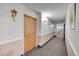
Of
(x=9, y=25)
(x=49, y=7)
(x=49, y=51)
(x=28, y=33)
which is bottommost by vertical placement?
(x=49, y=51)

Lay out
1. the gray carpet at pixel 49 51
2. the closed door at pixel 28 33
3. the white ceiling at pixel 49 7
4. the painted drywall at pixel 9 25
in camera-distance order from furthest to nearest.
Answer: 1. the closed door at pixel 28 33
2. the gray carpet at pixel 49 51
3. the white ceiling at pixel 49 7
4. the painted drywall at pixel 9 25

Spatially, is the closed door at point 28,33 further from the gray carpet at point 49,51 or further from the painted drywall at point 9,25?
the painted drywall at point 9,25

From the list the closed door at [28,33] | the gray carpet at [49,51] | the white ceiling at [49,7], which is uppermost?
the white ceiling at [49,7]

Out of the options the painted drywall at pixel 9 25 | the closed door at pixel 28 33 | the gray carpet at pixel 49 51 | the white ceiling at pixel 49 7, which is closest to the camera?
the painted drywall at pixel 9 25

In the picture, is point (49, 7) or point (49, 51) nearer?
point (49, 7)

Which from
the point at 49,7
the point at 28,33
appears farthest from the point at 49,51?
the point at 49,7

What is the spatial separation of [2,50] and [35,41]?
2.83m

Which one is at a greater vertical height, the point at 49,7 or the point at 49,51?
the point at 49,7

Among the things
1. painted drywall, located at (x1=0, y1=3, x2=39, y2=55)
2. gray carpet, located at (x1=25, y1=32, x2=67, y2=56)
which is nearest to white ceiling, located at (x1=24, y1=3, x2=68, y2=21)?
painted drywall, located at (x1=0, y1=3, x2=39, y2=55)

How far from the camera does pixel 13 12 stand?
2.83m

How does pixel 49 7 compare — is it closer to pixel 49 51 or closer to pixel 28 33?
pixel 28 33

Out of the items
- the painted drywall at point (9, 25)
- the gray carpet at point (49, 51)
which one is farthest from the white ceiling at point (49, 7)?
the gray carpet at point (49, 51)

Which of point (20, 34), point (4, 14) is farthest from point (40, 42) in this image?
point (4, 14)

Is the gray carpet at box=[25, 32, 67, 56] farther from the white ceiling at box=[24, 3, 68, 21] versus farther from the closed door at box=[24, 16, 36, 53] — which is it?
the white ceiling at box=[24, 3, 68, 21]
